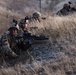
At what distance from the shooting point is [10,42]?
9.58m

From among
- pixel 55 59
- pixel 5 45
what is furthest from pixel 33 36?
pixel 55 59

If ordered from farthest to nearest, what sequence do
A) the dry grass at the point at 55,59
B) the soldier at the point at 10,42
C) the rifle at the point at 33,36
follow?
the rifle at the point at 33,36
the soldier at the point at 10,42
the dry grass at the point at 55,59

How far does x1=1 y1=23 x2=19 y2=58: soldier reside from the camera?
9.09m

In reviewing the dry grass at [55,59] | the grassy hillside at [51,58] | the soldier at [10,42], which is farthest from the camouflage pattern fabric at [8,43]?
the dry grass at [55,59]

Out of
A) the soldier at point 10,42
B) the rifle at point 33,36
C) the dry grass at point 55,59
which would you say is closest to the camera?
the dry grass at point 55,59

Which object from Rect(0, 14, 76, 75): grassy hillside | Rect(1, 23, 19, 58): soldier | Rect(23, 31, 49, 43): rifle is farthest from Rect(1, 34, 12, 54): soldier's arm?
Rect(23, 31, 49, 43): rifle

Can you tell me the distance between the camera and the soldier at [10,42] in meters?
9.09

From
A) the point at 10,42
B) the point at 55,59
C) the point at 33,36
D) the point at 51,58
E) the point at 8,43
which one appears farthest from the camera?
the point at 33,36

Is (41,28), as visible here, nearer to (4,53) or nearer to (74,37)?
(74,37)

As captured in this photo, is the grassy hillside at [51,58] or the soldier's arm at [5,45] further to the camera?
the soldier's arm at [5,45]

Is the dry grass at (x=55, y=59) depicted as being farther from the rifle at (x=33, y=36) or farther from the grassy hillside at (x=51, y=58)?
the rifle at (x=33, y=36)

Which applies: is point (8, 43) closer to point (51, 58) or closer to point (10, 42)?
point (10, 42)

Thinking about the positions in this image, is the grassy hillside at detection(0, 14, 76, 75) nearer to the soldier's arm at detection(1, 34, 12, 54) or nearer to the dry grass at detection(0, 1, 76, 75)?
the dry grass at detection(0, 1, 76, 75)

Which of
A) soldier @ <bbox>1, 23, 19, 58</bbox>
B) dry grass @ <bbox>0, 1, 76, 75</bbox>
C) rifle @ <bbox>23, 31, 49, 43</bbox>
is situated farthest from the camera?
rifle @ <bbox>23, 31, 49, 43</bbox>
